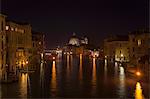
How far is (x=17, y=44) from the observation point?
75500 millimetres

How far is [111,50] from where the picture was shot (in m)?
167

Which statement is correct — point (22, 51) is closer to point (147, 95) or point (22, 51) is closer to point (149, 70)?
point (149, 70)

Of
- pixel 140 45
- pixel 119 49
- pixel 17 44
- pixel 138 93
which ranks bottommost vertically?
pixel 138 93

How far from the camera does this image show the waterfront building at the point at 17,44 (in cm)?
6712

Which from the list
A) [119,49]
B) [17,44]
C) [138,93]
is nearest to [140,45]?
[17,44]

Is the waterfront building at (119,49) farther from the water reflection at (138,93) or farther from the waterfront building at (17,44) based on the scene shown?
the water reflection at (138,93)

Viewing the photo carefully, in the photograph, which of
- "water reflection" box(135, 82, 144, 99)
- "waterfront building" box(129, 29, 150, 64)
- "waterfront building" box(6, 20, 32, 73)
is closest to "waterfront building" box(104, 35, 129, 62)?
"waterfront building" box(129, 29, 150, 64)

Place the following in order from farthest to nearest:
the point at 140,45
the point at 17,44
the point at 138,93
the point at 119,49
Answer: the point at 119,49, the point at 140,45, the point at 17,44, the point at 138,93

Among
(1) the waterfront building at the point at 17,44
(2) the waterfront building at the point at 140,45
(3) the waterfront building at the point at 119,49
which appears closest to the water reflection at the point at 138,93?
(1) the waterfront building at the point at 17,44

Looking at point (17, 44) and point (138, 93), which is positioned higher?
point (17, 44)

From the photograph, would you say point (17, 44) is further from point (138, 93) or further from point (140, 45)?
point (138, 93)

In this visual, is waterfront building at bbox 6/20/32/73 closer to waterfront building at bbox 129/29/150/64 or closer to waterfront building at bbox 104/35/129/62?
waterfront building at bbox 129/29/150/64

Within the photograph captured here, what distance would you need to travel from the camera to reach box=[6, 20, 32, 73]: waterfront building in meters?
67.1

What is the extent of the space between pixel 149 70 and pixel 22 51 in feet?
107
